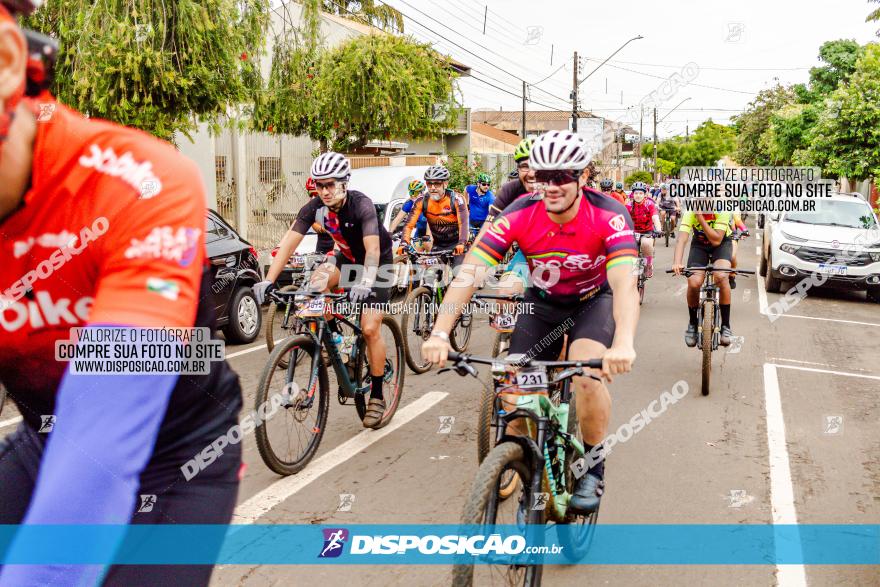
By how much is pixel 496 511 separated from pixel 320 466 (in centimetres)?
294

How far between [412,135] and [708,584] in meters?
21.4

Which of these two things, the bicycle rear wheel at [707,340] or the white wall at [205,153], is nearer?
the bicycle rear wheel at [707,340]

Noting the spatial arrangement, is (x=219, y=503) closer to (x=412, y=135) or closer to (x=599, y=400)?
(x=599, y=400)

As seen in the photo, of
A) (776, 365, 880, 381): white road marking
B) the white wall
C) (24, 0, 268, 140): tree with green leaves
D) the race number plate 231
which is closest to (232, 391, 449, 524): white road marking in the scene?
the race number plate 231

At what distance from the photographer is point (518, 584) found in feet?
10.9

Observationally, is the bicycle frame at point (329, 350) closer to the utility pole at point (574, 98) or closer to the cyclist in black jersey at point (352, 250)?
the cyclist in black jersey at point (352, 250)

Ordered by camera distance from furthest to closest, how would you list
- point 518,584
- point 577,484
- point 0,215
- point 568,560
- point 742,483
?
1. point 742,483
2. point 568,560
3. point 577,484
4. point 518,584
5. point 0,215

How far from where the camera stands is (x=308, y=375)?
5.67 meters

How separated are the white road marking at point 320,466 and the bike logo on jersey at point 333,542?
0.50 meters

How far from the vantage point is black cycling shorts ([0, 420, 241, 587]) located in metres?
1.73

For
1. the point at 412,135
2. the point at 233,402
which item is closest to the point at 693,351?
the point at 233,402

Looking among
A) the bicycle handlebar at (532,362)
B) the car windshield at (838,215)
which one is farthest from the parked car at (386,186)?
the bicycle handlebar at (532,362)

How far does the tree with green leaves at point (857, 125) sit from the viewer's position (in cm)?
2151

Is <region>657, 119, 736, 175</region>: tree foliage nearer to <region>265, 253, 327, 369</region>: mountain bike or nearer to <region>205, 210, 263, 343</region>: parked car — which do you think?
<region>265, 253, 327, 369</region>: mountain bike
